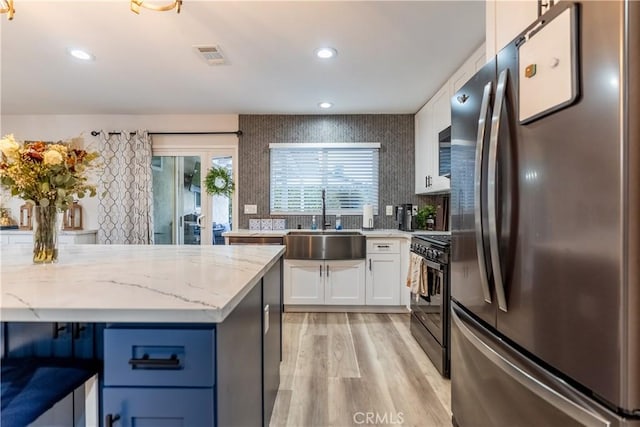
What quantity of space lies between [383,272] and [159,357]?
3.04 m

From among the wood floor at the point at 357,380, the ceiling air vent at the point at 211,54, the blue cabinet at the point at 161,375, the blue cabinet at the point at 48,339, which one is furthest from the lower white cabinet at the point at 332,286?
the blue cabinet at the point at 161,375

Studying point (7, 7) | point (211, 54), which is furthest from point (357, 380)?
point (7, 7)

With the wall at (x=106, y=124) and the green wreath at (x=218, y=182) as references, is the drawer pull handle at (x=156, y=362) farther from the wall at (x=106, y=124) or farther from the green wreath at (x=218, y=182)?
the wall at (x=106, y=124)

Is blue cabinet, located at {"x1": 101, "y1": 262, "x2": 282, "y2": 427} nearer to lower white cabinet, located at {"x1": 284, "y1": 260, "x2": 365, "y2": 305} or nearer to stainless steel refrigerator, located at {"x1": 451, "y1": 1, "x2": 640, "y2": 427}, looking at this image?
stainless steel refrigerator, located at {"x1": 451, "y1": 1, "x2": 640, "y2": 427}

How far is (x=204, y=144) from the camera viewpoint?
4.36 metres

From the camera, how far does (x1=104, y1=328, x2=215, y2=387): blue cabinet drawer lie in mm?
823

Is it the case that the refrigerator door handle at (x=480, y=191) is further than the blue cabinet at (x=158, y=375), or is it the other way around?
the refrigerator door handle at (x=480, y=191)

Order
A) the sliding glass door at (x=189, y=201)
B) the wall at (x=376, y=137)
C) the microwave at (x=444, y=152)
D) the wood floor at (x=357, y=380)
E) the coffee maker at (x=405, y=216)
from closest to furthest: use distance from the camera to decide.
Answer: the wood floor at (x=357, y=380) → the microwave at (x=444, y=152) → the coffee maker at (x=405, y=216) → the wall at (x=376, y=137) → the sliding glass door at (x=189, y=201)

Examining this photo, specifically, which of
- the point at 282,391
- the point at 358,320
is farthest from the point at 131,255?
the point at 358,320

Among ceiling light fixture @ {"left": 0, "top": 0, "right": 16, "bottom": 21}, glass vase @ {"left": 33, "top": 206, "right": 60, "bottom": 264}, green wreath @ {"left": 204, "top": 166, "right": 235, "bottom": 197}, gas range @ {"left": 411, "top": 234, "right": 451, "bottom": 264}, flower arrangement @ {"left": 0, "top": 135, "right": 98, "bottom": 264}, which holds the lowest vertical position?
gas range @ {"left": 411, "top": 234, "right": 451, "bottom": 264}

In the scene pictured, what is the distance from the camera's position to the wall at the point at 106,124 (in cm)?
432

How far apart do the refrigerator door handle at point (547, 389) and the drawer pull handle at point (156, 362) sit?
3.23ft

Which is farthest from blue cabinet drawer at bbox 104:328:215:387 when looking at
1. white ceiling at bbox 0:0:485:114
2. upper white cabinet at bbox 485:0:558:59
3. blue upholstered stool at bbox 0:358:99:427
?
white ceiling at bbox 0:0:485:114

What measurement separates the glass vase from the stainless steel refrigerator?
1.76 m
